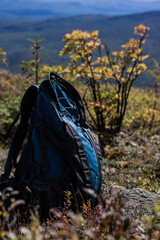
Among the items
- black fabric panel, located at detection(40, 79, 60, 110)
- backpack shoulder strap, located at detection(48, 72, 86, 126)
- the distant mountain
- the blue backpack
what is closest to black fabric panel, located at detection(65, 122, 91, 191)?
the blue backpack

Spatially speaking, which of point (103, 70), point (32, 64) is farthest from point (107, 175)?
point (32, 64)

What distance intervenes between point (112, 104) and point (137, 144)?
924mm

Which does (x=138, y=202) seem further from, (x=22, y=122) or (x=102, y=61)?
(x=102, y=61)

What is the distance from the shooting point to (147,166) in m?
3.92

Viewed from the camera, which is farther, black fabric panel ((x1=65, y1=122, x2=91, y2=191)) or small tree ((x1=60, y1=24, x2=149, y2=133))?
small tree ((x1=60, y1=24, x2=149, y2=133))

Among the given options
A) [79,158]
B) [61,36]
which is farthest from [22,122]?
[61,36]

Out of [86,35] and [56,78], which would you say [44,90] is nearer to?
[56,78]

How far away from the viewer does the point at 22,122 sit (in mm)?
2514

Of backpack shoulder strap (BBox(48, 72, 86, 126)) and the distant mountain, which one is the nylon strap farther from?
the distant mountain

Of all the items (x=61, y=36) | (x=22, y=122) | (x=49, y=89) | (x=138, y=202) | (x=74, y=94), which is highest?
(x=61, y=36)

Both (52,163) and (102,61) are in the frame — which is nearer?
(52,163)

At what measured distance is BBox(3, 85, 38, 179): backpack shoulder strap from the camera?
2386 millimetres

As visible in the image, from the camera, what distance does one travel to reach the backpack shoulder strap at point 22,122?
239cm

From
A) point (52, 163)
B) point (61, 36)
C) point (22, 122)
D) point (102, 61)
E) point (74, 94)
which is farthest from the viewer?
point (61, 36)
